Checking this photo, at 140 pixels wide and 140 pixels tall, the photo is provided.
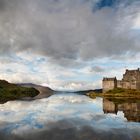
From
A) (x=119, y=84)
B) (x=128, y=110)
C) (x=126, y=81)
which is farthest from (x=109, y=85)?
(x=128, y=110)

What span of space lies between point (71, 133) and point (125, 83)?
524 ft

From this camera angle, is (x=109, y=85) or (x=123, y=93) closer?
(x=123, y=93)

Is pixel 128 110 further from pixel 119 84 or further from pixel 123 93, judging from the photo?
pixel 119 84

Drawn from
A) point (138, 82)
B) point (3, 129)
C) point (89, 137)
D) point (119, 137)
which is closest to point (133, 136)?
point (119, 137)

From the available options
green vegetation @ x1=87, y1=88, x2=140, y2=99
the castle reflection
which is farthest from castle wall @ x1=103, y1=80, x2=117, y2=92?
the castle reflection

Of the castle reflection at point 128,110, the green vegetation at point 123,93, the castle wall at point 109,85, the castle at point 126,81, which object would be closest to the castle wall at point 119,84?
the castle at point 126,81

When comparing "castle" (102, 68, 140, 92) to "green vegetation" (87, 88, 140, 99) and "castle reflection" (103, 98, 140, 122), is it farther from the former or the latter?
"castle reflection" (103, 98, 140, 122)

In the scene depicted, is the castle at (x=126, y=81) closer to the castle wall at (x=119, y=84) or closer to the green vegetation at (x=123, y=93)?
the castle wall at (x=119, y=84)

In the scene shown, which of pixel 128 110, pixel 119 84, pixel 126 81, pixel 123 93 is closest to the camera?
pixel 128 110

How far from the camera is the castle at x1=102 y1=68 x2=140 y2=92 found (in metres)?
181

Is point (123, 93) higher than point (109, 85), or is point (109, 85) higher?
point (109, 85)

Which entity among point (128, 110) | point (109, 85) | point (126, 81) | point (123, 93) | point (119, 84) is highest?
point (126, 81)

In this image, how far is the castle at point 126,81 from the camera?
180875mm

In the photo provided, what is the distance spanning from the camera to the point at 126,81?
611 ft
